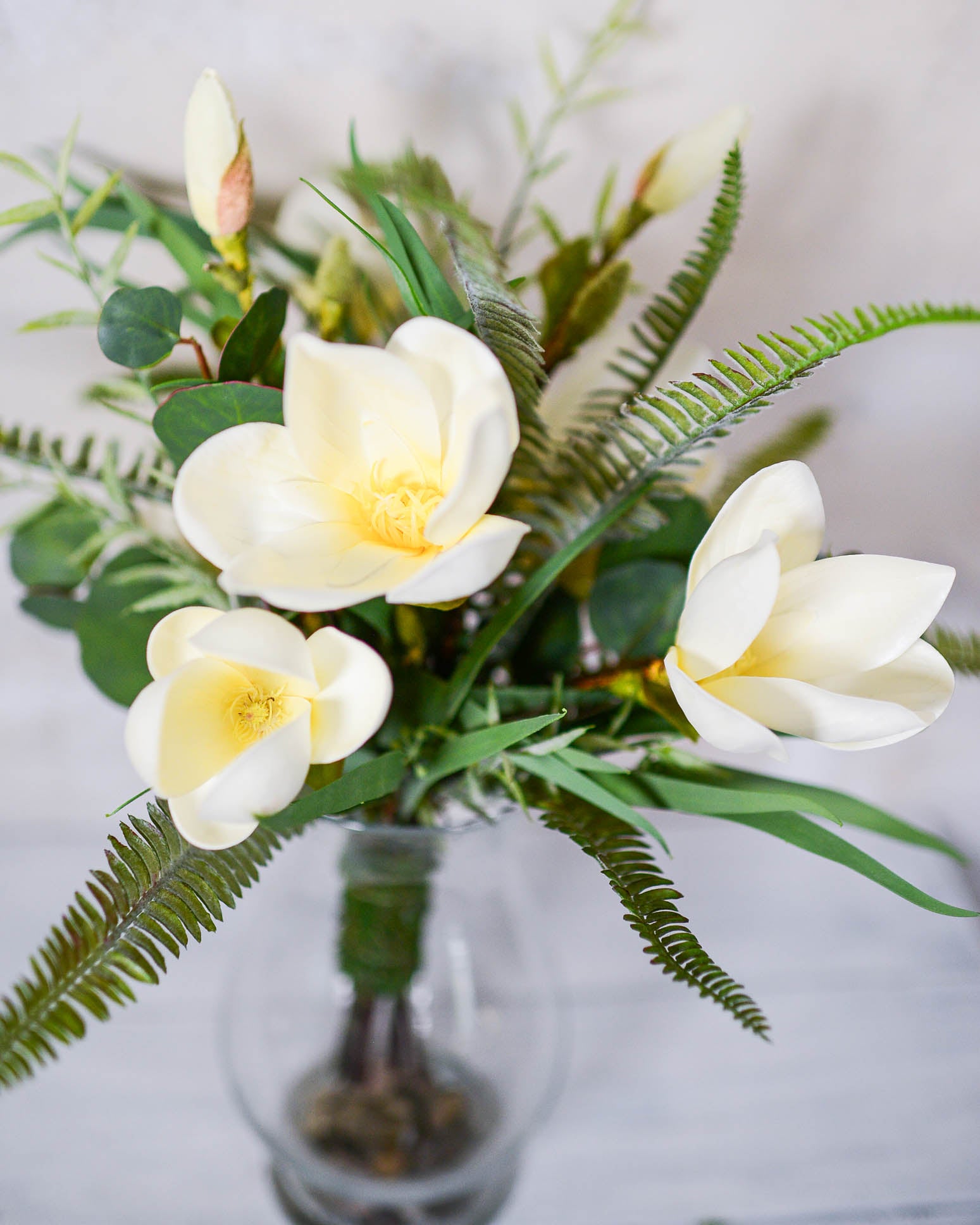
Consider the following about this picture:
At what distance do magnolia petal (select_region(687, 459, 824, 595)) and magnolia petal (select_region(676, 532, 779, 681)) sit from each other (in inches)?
0.4

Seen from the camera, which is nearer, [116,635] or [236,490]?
[236,490]

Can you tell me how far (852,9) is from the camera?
51cm

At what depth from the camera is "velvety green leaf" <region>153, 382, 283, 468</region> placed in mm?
320

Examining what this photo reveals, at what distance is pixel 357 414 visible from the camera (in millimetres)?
317

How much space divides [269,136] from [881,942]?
0.82 metres

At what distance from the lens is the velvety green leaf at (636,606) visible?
0.46 meters

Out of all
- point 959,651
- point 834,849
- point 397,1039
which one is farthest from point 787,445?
point 397,1039

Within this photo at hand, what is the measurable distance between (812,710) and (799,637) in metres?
0.04

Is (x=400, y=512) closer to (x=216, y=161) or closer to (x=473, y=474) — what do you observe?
(x=473, y=474)

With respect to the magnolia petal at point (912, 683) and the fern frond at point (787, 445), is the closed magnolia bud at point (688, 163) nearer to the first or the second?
the fern frond at point (787, 445)

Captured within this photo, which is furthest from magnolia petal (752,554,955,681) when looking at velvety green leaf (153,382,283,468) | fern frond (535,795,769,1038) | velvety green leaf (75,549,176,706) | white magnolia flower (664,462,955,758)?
velvety green leaf (75,549,176,706)

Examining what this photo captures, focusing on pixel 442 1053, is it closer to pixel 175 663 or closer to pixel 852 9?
pixel 175 663

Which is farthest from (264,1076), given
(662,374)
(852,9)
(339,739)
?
(852,9)

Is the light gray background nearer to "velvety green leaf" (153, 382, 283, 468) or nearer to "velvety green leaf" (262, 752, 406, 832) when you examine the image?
"velvety green leaf" (153, 382, 283, 468)
